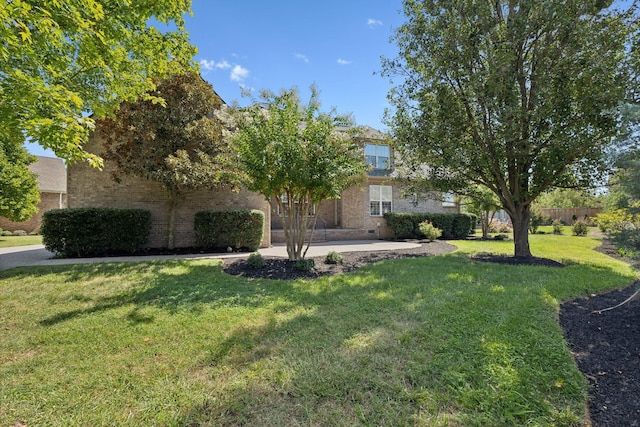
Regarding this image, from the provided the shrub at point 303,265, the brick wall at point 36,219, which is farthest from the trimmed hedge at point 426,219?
the brick wall at point 36,219

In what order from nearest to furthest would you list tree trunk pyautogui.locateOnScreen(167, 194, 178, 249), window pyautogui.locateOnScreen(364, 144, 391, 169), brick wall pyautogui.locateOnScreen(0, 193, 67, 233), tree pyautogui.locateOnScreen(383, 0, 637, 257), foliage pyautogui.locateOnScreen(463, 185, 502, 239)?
tree pyautogui.locateOnScreen(383, 0, 637, 257)
tree trunk pyautogui.locateOnScreen(167, 194, 178, 249)
foliage pyautogui.locateOnScreen(463, 185, 502, 239)
window pyautogui.locateOnScreen(364, 144, 391, 169)
brick wall pyautogui.locateOnScreen(0, 193, 67, 233)

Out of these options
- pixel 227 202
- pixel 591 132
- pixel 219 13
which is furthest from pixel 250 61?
pixel 591 132

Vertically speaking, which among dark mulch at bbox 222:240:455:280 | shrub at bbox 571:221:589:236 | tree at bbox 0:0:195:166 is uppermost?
tree at bbox 0:0:195:166

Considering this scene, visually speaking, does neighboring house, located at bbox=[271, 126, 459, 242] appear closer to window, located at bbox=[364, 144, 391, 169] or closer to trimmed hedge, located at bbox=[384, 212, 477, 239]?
window, located at bbox=[364, 144, 391, 169]

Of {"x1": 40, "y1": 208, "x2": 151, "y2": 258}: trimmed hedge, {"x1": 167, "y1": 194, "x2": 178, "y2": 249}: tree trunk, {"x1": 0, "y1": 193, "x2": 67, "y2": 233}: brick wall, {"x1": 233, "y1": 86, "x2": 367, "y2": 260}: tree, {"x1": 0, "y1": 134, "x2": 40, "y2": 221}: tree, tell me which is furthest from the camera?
{"x1": 0, "y1": 193, "x2": 67, "y2": 233}: brick wall

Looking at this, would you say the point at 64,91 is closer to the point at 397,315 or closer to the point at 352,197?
the point at 397,315

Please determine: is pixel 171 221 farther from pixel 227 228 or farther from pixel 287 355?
pixel 287 355

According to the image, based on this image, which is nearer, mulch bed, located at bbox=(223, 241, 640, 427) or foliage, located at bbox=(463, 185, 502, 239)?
mulch bed, located at bbox=(223, 241, 640, 427)

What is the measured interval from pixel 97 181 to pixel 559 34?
47.8ft

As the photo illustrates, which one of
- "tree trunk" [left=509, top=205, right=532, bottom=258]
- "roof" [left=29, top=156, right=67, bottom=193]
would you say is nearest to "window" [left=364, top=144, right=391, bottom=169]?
"tree trunk" [left=509, top=205, right=532, bottom=258]

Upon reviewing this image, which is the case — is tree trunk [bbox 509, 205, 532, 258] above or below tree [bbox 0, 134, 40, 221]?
below

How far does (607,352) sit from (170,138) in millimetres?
10755

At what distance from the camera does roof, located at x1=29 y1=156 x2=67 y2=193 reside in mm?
19734

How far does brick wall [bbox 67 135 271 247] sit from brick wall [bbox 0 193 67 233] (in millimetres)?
9501
